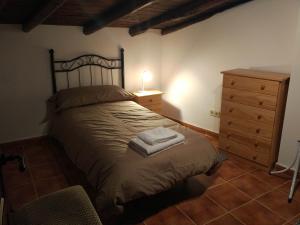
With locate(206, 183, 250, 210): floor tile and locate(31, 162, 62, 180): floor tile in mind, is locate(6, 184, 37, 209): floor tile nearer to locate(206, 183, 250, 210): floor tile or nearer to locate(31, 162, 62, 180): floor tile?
locate(31, 162, 62, 180): floor tile

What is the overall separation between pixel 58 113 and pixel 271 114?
2.73 metres

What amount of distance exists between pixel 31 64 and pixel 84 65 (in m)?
0.77

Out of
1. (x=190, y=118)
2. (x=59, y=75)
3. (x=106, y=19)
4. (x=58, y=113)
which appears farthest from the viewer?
(x=190, y=118)

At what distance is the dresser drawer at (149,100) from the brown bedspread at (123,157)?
0.97 metres

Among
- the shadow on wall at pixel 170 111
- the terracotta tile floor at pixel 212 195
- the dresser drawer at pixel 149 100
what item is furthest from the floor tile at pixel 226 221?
the shadow on wall at pixel 170 111

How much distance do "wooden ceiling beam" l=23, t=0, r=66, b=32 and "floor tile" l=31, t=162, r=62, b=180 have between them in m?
1.72

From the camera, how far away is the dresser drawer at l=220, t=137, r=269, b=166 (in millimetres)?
3001

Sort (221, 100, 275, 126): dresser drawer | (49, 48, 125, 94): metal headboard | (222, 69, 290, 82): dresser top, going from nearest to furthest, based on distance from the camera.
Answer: (222, 69, 290, 82): dresser top < (221, 100, 275, 126): dresser drawer < (49, 48, 125, 94): metal headboard

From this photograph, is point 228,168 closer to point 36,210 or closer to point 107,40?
point 36,210

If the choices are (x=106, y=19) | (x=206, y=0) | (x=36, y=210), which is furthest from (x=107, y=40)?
(x=36, y=210)

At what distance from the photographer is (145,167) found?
2143mm

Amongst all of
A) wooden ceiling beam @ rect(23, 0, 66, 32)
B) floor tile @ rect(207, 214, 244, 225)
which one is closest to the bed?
floor tile @ rect(207, 214, 244, 225)

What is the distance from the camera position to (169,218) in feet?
7.43

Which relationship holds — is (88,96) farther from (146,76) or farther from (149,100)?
(146,76)
